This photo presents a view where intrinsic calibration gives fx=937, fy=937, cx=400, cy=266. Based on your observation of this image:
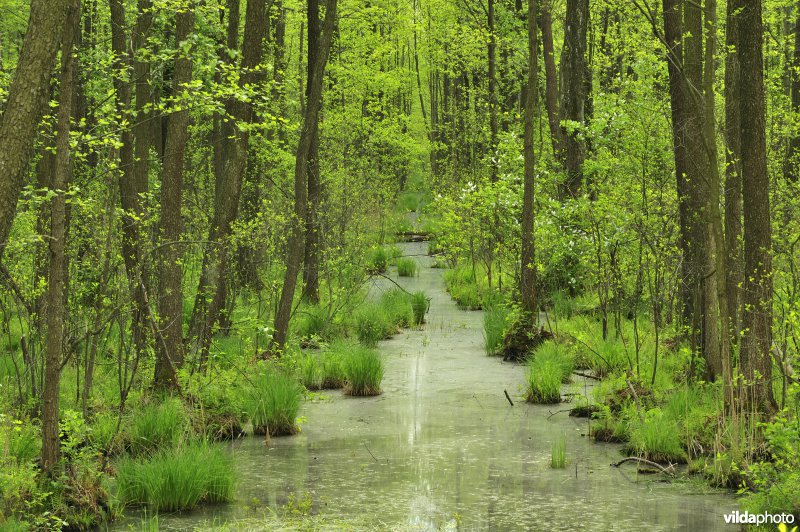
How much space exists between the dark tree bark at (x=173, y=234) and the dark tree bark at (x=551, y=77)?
8.14 metres

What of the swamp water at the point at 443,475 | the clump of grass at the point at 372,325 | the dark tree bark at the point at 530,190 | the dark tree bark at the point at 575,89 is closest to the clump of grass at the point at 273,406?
the swamp water at the point at 443,475

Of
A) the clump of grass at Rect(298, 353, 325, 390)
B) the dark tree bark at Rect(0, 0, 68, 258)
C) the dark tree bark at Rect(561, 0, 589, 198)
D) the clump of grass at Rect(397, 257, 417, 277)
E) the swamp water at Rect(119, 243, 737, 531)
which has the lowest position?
the swamp water at Rect(119, 243, 737, 531)

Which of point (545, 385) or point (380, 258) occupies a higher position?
point (380, 258)

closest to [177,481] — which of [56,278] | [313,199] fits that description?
[56,278]

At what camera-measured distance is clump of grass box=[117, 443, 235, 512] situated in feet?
25.5

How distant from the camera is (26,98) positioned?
6277mm

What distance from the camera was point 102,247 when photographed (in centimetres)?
993

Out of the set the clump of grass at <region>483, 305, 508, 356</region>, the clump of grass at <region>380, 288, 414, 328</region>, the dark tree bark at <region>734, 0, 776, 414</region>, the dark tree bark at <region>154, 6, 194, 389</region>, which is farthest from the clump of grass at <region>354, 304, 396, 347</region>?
the dark tree bark at <region>734, 0, 776, 414</region>

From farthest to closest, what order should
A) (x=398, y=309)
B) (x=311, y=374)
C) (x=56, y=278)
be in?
(x=398, y=309) → (x=311, y=374) → (x=56, y=278)

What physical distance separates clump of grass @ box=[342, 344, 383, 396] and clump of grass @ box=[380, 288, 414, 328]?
4.23m

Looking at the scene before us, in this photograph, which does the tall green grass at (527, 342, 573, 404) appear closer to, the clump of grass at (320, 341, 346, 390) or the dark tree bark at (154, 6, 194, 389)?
the clump of grass at (320, 341, 346, 390)

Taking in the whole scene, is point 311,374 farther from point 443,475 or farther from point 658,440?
point 658,440

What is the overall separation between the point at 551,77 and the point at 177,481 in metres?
11.9

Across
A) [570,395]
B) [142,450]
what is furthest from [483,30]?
[142,450]
